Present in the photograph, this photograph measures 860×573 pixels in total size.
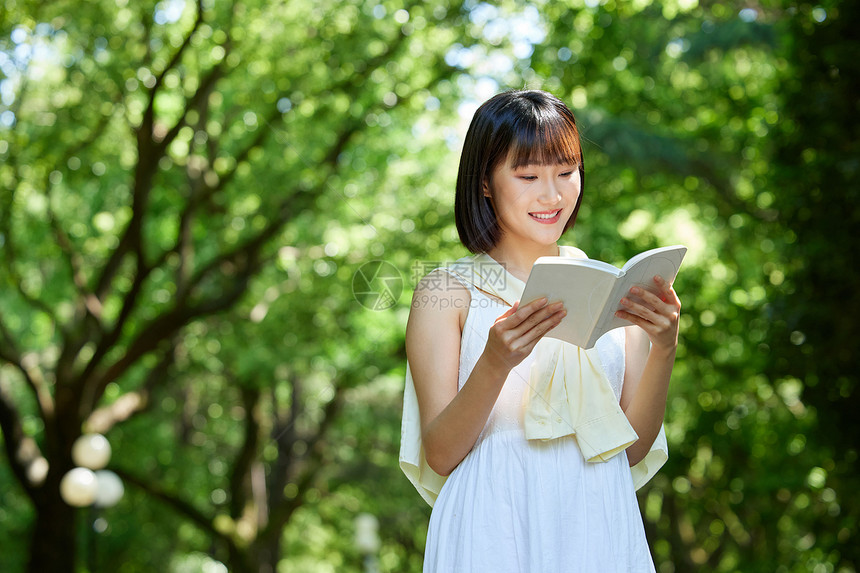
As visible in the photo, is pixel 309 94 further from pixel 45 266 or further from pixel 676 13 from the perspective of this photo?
pixel 45 266

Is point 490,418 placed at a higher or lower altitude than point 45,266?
higher

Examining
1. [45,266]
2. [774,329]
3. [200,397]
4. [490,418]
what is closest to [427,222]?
[774,329]

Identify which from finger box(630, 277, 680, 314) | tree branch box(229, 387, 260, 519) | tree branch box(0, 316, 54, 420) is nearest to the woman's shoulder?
finger box(630, 277, 680, 314)

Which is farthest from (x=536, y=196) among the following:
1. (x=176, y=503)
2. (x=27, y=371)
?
(x=176, y=503)

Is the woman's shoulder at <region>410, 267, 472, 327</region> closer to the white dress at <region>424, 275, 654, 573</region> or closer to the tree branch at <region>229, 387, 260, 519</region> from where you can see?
the white dress at <region>424, 275, 654, 573</region>

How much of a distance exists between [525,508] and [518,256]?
51 cm

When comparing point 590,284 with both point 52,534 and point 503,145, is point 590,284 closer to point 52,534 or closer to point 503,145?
point 503,145

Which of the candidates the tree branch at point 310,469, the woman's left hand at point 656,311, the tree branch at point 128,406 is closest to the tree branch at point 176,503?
the tree branch at point 310,469

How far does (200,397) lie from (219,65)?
9.96 m

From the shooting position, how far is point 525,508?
167 cm

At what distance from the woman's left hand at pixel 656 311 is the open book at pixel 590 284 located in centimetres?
1

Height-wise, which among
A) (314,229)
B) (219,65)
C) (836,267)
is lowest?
(314,229)

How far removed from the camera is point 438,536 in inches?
66.6

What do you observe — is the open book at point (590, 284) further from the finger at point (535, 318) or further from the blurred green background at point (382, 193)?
the blurred green background at point (382, 193)
